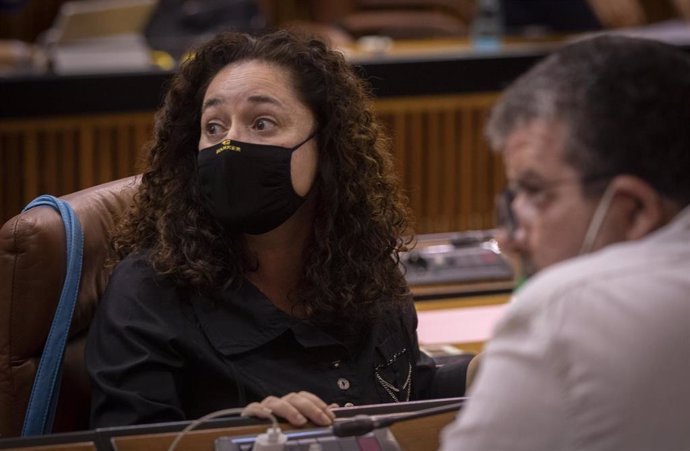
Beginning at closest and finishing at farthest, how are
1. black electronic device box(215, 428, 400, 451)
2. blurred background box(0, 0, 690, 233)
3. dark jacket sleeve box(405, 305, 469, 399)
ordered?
black electronic device box(215, 428, 400, 451)
dark jacket sleeve box(405, 305, 469, 399)
blurred background box(0, 0, 690, 233)

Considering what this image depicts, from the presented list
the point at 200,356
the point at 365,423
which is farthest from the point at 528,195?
the point at 200,356

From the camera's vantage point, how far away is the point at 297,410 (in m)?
1.67

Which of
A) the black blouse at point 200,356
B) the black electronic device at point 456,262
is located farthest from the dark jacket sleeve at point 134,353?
the black electronic device at point 456,262

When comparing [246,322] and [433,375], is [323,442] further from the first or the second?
[433,375]

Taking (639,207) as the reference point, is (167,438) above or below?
below

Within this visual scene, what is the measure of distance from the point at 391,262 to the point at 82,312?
1.77 ft

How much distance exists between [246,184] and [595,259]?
1.01m

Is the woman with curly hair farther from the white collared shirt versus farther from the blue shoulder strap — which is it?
the white collared shirt

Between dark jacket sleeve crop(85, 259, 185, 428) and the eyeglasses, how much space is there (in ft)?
2.43

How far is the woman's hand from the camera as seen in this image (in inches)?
65.2

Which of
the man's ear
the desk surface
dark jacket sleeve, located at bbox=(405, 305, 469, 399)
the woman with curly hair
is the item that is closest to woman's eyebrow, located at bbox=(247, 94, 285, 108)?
the woman with curly hair

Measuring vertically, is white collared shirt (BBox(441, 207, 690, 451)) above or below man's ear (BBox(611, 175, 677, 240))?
below

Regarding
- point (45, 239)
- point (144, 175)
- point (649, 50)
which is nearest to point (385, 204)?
point (144, 175)

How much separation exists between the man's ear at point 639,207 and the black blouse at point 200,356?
90cm
